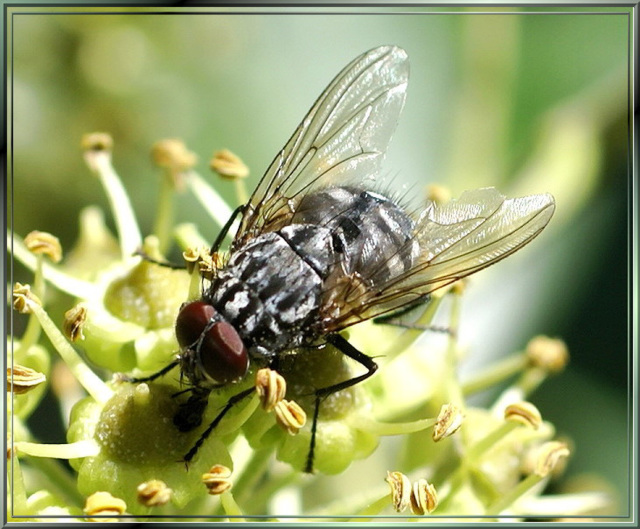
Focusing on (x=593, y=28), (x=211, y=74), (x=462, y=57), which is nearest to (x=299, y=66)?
(x=211, y=74)

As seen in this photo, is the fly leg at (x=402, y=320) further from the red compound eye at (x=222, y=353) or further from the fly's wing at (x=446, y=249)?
the red compound eye at (x=222, y=353)

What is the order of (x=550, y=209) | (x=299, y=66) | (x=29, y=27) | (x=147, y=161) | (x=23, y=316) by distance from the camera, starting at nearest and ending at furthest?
(x=550, y=209) < (x=23, y=316) < (x=29, y=27) < (x=147, y=161) < (x=299, y=66)

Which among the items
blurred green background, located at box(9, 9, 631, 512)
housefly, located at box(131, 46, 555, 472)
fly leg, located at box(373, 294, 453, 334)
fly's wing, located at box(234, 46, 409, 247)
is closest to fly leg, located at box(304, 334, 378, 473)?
housefly, located at box(131, 46, 555, 472)

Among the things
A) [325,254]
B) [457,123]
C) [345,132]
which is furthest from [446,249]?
[457,123]

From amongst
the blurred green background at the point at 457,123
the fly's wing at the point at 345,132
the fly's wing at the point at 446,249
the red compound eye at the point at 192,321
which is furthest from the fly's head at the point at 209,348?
the blurred green background at the point at 457,123

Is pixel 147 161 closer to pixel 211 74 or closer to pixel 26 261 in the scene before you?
pixel 211 74

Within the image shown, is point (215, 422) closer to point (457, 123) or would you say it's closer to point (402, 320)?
point (402, 320)

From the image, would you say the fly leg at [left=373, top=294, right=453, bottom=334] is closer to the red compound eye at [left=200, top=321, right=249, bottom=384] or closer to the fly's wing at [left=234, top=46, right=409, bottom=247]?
the fly's wing at [left=234, top=46, right=409, bottom=247]
